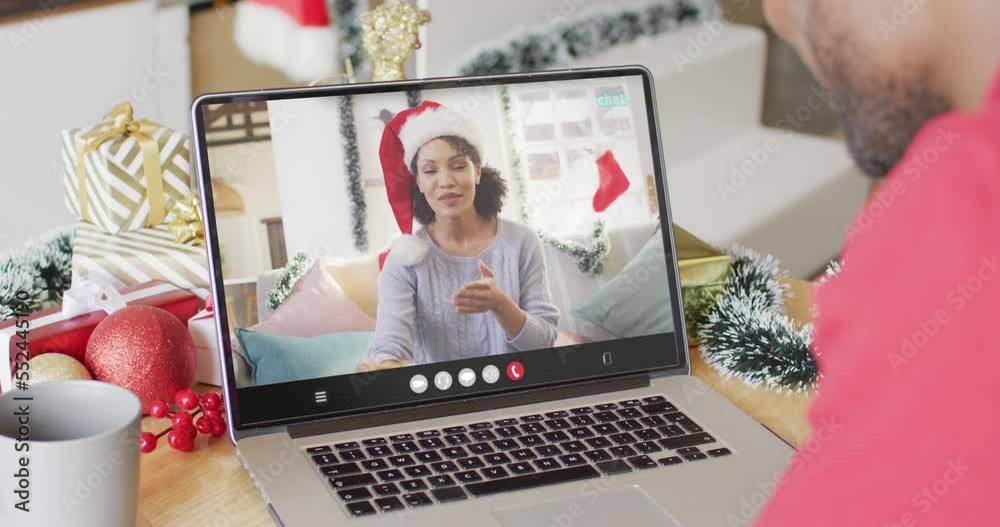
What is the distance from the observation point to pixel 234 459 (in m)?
0.84

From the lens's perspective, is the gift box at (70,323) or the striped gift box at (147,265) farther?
the striped gift box at (147,265)

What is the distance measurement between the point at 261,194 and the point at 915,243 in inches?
22.5

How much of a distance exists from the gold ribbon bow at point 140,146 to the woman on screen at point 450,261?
41 cm

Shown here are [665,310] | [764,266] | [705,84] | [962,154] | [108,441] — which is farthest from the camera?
[705,84]

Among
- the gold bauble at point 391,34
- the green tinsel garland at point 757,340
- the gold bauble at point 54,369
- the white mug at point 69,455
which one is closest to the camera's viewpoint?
the white mug at point 69,455

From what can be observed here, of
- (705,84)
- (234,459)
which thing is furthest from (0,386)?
(705,84)

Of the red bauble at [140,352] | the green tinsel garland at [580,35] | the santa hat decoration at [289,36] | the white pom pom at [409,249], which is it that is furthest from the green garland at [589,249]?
the santa hat decoration at [289,36]

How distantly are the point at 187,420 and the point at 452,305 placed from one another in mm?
232

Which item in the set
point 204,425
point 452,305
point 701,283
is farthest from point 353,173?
point 701,283

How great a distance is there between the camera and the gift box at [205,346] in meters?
0.92

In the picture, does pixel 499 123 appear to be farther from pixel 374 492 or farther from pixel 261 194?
pixel 374 492

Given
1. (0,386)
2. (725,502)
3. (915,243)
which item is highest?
(915,243)

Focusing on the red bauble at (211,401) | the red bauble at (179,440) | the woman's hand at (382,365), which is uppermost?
the woman's hand at (382,365)

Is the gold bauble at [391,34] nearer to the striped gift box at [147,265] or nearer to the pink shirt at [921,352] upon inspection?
the striped gift box at [147,265]
